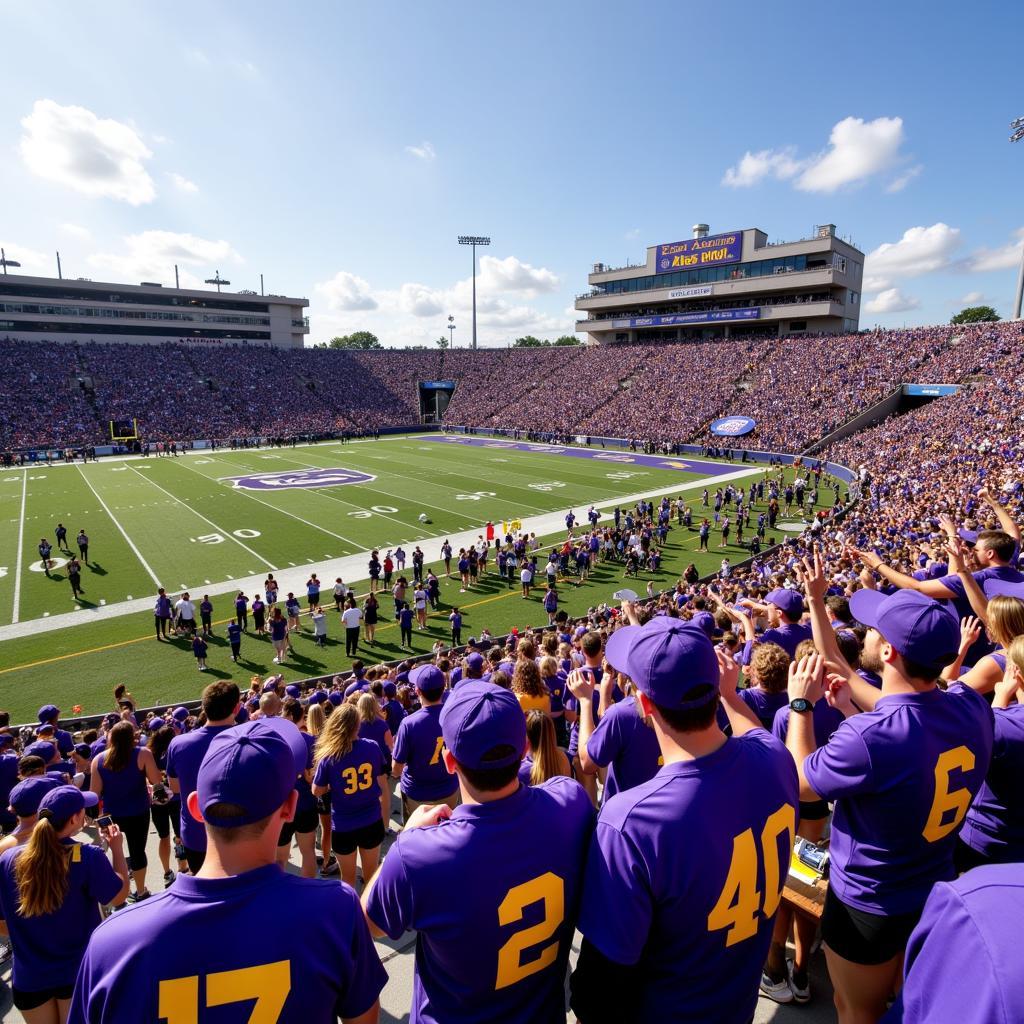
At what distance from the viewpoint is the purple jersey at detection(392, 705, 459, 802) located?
4785 millimetres

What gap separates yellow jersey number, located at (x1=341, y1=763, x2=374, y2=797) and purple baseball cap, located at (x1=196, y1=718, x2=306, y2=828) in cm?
299

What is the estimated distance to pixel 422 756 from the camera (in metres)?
4.85

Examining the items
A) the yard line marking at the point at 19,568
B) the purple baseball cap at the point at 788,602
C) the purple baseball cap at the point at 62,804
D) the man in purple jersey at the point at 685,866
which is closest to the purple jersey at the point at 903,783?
the man in purple jersey at the point at 685,866

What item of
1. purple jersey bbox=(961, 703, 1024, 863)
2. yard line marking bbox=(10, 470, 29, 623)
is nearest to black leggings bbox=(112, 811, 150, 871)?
purple jersey bbox=(961, 703, 1024, 863)

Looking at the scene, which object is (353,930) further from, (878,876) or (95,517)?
(95,517)

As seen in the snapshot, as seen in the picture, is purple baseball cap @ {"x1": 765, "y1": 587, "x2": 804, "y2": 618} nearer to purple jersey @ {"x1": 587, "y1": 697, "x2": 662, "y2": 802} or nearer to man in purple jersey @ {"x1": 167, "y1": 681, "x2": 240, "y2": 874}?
purple jersey @ {"x1": 587, "y1": 697, "x2": 662, "y2": 802}

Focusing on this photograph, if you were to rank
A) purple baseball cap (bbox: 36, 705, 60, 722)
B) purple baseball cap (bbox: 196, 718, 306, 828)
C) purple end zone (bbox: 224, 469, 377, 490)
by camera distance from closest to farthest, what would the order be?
purple baseball cap (bbox: 196, 718, 306, 828), purple baseball cap (bbox: 36, 705, 60, 722), purple end zone (bbox: 224, 469, 377, 490)

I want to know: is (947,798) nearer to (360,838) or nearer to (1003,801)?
(1003,801)

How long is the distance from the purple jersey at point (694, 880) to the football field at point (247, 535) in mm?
13231

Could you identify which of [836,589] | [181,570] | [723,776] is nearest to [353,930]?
[723,776]

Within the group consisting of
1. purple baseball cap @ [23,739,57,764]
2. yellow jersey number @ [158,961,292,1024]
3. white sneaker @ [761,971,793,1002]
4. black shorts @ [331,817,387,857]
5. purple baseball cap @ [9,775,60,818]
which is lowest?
black shorts @ [331,817,387,857]

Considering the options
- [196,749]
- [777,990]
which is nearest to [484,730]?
[777,990]

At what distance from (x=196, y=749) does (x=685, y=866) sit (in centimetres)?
372

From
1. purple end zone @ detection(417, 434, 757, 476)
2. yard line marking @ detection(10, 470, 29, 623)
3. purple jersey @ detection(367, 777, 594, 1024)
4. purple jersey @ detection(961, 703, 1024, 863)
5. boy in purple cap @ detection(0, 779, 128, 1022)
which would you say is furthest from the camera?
purple end zone @ detection(417, 434, 757, 476)
